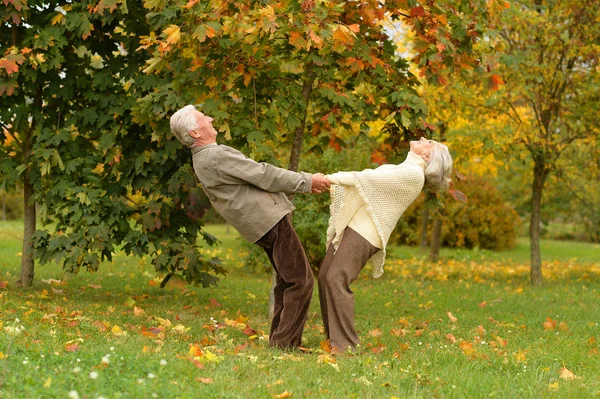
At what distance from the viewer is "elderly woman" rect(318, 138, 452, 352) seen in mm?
5395

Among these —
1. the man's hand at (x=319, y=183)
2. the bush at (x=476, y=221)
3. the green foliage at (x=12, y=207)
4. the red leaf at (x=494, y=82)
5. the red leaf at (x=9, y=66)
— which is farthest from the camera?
the green foliage at (x=12, y=207)

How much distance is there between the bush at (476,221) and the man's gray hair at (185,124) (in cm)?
1318

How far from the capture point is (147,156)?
7.63 meters

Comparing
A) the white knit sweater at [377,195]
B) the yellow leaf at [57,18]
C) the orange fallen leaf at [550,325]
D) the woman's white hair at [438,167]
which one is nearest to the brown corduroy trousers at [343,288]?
the white knit sweater at [377,195]

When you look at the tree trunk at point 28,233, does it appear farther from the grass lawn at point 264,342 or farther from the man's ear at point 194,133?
the man's ear at point 194,133

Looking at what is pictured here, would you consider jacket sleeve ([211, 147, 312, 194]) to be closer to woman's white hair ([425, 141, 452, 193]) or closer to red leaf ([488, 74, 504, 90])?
woman's white hair ([425, 141, 452, 193])

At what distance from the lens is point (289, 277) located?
5461 mm

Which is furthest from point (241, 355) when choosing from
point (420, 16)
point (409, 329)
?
point (420, 16)

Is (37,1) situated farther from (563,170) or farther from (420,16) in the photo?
(563,170)

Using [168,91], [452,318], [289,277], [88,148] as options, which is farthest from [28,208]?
[452,318]

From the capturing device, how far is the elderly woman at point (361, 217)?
5395mm

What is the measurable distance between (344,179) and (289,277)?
80 cm

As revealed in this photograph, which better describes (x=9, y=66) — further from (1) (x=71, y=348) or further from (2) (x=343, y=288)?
(2) (x=343, y=288)

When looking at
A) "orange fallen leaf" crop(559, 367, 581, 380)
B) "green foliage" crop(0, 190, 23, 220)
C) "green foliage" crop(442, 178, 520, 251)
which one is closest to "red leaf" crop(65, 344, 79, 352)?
"orange fallen leaf" crop(559, 367, 581, 380)
